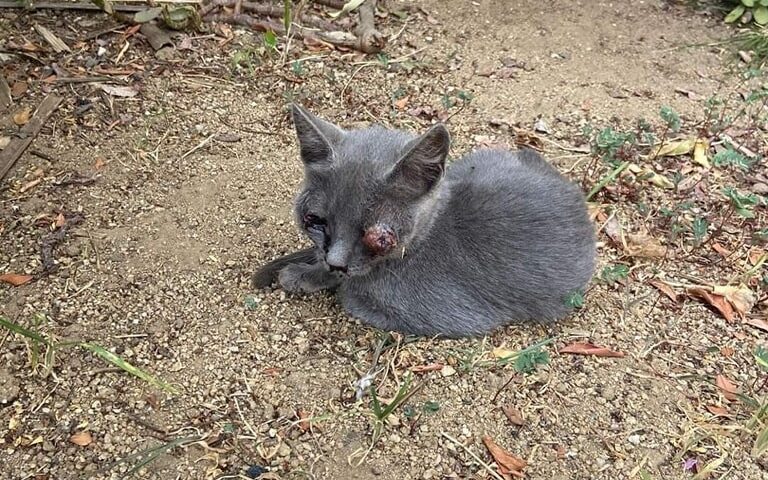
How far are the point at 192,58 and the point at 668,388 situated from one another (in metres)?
3.53

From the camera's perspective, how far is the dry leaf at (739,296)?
11.4 feet

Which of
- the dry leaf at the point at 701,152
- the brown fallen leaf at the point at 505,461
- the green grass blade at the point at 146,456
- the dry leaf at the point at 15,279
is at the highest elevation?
the dry leaf at the point at 701,152

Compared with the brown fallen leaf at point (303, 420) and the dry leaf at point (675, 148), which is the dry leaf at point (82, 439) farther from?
the dry leaf at point (675, 148)

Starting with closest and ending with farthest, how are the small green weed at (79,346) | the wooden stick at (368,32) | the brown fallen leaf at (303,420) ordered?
the small green weed at (79,346)
the brown fallen leaf at (303,420)
the wooden stick at (368,32)

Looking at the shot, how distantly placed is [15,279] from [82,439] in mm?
972

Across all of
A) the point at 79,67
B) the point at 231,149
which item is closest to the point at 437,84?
the point at 231,149

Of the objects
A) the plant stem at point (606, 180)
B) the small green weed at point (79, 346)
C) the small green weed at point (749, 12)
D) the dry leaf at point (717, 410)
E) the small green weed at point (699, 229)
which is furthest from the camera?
the small green weed at point (749, 12)

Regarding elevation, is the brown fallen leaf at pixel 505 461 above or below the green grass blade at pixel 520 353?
below

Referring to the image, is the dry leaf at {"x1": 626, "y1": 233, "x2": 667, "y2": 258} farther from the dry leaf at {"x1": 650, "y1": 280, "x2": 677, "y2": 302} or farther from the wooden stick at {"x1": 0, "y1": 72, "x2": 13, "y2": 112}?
the wooden stick at {"x1": 0, "y1": 72, "x2": 13, "y2": 112}

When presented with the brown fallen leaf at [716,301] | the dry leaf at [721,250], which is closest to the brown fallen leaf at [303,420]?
the brown fallen leaf at [716,301]

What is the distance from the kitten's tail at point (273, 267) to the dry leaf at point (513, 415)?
1097mm

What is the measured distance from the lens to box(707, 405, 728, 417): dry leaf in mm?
2962

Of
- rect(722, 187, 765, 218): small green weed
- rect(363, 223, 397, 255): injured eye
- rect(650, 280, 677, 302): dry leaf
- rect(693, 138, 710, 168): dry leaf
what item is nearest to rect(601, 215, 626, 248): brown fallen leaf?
rect(650, 280, 677, 302): dry leaf

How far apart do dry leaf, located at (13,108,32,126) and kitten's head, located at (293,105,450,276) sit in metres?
2.07
